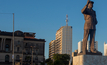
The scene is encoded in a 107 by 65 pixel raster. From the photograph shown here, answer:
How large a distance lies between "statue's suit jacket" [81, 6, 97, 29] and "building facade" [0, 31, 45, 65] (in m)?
46.5

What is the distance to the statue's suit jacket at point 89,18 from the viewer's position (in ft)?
82.1

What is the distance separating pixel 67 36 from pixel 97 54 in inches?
4385

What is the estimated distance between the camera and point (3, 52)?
73.8 metres

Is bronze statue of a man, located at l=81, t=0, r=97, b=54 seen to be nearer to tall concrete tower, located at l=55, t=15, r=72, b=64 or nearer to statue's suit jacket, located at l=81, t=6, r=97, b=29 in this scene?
statue's suit jacket, located at l=81, t=6, r=97, b=29

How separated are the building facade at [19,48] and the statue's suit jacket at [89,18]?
46486 millimetres

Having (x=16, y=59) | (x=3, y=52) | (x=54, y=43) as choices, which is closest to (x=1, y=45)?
(x=3, y=52)

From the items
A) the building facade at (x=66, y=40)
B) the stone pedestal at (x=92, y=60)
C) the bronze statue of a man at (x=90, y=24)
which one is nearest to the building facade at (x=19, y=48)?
the bronze statue of a man at (x=90, y=24)

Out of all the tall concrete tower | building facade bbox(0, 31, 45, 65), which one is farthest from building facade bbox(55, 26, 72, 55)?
building facade bbox(0, 31, 45, 65)

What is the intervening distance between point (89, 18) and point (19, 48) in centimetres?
5616

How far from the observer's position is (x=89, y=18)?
2541cm

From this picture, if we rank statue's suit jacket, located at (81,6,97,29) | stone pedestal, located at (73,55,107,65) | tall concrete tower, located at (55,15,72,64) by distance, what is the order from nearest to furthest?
stone pedestal, located at (73,55,107,65) → statue's suit jacket, located at (81,6,97,29) → tall concrete tower, located at (55,15,72,64)

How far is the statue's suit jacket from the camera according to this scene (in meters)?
25.0

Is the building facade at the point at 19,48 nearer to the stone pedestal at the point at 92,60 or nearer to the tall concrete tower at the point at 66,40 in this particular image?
the stone pedestal at the point at 92,60

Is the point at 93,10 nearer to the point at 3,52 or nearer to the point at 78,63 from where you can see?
the point at 78,63
